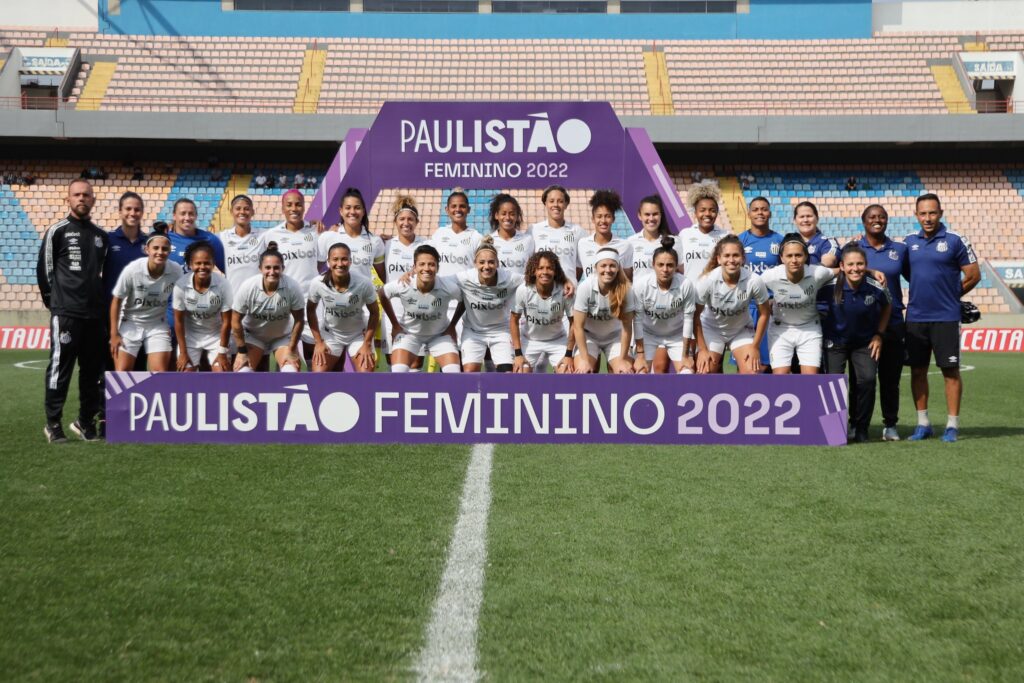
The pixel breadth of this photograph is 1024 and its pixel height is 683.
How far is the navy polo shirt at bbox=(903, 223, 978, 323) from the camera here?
6617 mm

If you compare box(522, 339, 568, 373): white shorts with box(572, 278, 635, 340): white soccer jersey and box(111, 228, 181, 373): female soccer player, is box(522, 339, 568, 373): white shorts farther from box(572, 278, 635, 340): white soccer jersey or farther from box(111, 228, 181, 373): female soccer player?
box(111, 228, 181, 373): female soccer player

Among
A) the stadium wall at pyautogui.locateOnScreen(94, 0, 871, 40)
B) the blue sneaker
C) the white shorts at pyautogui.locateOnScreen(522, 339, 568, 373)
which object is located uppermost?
the stadium wall at pyautogui.locateOnScreen(94, 0, 871, 40)

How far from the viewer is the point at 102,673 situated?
2.42 meters

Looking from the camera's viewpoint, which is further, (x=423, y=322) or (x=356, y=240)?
(x=356, y=240)

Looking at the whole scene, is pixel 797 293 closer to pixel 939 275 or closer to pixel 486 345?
pixel 939 275

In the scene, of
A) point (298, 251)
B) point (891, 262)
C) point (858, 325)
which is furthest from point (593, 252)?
point (298, 251)

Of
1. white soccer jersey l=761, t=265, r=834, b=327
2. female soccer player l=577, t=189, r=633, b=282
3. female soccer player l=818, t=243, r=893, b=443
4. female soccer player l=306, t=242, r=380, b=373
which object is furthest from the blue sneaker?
female soccer player l=306, t=242, r=380, b=373

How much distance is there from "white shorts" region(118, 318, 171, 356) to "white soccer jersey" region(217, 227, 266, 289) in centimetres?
124

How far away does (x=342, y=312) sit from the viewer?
707 centimetres

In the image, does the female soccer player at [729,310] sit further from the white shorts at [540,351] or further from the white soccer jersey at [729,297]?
the white shorts at [540,351]

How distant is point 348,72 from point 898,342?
25.1 meters

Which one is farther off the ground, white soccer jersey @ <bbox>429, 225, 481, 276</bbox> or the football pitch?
white soccer jersey @ <bbox>429, 225, 481, 276</bbox>

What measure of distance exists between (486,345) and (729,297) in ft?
6.41

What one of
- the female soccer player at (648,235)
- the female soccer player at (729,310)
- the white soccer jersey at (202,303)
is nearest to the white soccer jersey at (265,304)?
the white soccer jersey at (202,303)
